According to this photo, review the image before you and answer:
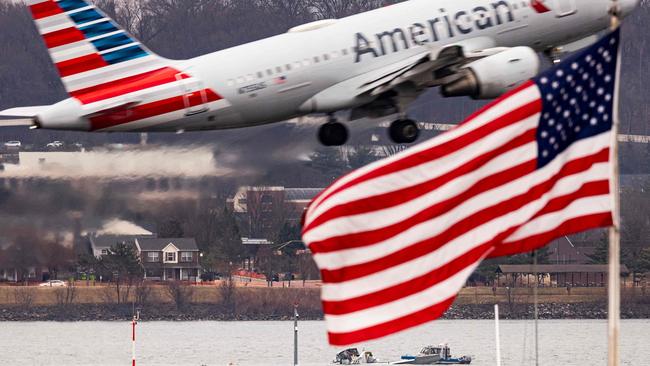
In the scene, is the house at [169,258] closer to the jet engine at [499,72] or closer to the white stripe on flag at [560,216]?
the jet engine at [499,72]

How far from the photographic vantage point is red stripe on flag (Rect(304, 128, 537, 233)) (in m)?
23.2

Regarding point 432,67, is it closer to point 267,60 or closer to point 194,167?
point 267,60

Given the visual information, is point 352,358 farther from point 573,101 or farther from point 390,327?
point 390,327

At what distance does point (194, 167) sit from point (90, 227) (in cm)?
832

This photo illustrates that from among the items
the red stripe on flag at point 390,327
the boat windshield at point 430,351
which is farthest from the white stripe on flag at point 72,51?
the boat windshield at point 430,351

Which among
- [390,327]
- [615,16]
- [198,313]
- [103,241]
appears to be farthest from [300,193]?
[615,16]

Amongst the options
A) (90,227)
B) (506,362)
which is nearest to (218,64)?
(90,227)

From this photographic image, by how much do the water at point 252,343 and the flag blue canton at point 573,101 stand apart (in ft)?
403

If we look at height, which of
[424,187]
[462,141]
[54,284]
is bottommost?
[424,187]

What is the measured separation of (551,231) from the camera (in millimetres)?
23281

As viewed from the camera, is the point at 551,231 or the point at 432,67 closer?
the point at 551,231

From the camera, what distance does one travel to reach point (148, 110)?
55.8 metres

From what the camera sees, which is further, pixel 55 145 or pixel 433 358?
pixel 433 358

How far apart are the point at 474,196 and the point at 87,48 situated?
3720cm
